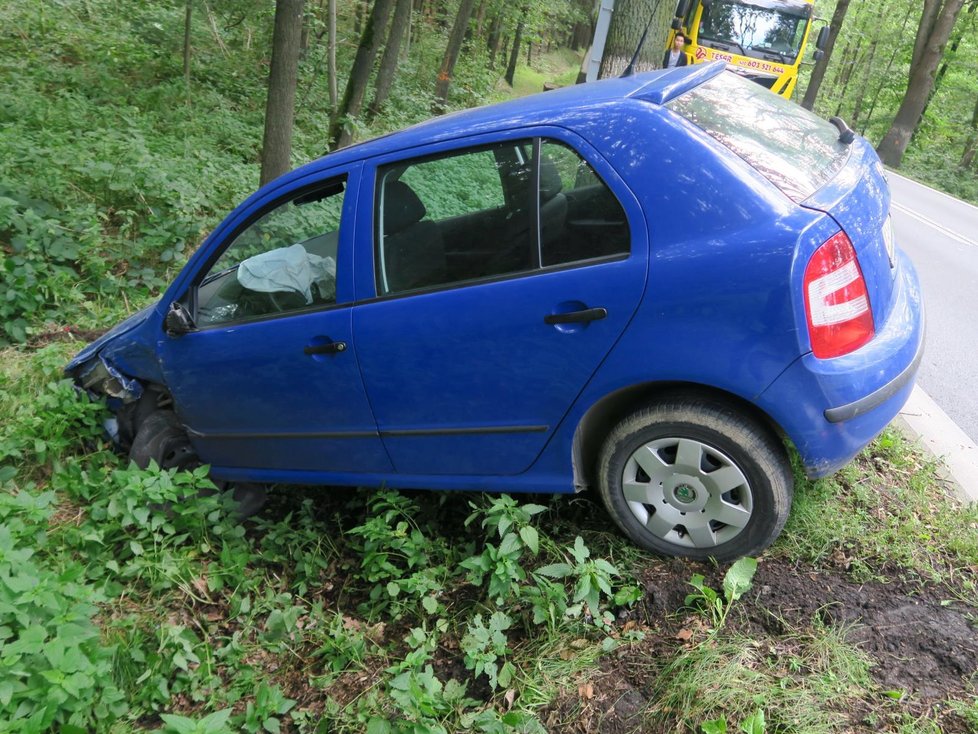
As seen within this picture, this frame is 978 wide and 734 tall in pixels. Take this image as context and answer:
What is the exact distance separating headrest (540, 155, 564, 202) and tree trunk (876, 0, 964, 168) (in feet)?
75.6

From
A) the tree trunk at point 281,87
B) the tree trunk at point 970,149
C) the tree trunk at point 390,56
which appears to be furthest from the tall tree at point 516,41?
the tree trunk at point 970,149

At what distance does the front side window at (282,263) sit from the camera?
3.28 m

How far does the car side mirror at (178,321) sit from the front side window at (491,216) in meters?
1.15

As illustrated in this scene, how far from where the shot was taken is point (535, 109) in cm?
292

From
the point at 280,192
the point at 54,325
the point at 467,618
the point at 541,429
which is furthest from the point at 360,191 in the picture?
the point at 54,325

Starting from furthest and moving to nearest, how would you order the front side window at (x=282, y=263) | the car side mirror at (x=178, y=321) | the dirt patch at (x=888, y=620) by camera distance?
1. the car side mirror at (x=178, y=321)
2. the front side window at (x=282, y=263)
3. the dirt patch at (x=888, y=620)

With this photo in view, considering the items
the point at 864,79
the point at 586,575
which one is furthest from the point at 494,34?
the point at 864,79

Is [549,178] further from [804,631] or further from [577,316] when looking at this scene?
[804,631]

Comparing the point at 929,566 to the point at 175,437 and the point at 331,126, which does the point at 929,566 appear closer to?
the point at 175,437

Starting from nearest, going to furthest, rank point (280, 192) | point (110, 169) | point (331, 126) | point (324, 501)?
point (280, 192), point (324, 501), point (110, 169), point (331, 126)

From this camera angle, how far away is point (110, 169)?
7.17 m

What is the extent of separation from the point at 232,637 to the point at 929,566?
2.87 meters

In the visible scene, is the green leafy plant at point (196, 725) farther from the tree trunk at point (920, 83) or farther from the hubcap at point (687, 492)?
the tree trunk at point (920, 83)

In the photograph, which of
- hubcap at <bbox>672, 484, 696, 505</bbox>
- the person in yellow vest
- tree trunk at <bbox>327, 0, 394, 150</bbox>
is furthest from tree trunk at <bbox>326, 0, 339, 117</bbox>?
hubcap at <bbox>672, 484, 696, 505</bbox>
